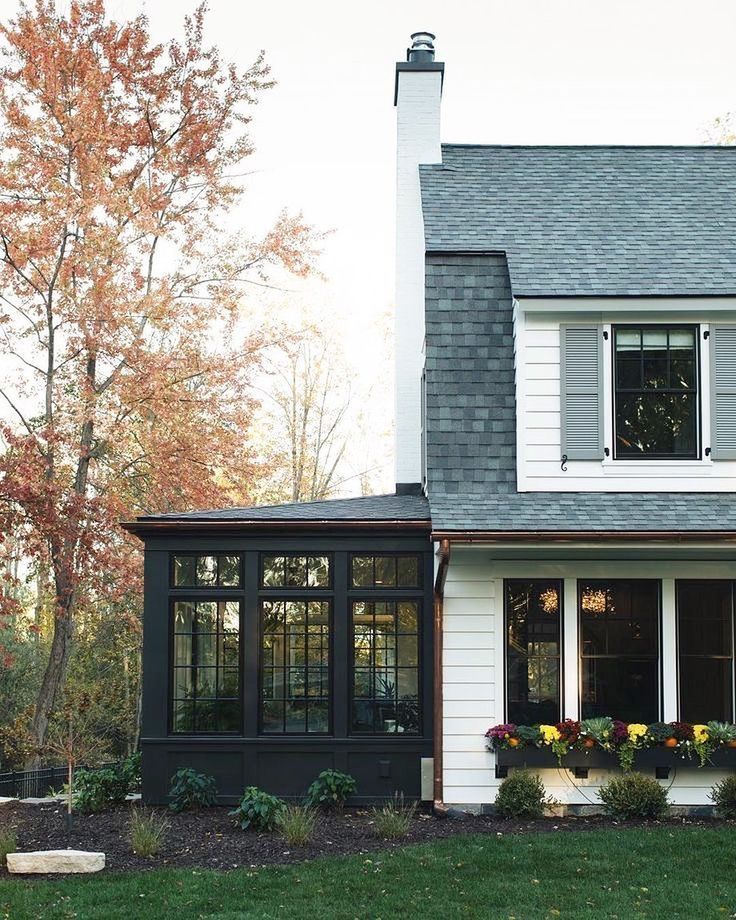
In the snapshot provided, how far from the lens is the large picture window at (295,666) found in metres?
11.3

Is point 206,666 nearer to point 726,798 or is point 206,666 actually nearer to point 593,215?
point 726,798

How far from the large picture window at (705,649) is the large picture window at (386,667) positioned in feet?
8.46

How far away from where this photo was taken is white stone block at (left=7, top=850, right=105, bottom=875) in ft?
28.0

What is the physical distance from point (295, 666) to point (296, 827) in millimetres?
2359

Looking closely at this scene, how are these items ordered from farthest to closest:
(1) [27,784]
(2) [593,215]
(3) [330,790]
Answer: (1) [27,784] → (2) [593,215] → (3) [330,790]

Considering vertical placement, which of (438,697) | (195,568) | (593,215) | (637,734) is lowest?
(637,734)

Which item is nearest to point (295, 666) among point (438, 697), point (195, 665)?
point (195, 665)

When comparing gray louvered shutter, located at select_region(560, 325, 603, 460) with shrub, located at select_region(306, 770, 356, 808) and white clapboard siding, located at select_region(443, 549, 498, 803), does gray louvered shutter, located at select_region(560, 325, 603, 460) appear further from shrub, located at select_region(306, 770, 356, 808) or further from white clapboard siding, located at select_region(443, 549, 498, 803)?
shrub, located at select_region(306, 770, 356, 808)

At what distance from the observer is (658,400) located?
439 inches

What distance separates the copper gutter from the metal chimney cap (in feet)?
24.0

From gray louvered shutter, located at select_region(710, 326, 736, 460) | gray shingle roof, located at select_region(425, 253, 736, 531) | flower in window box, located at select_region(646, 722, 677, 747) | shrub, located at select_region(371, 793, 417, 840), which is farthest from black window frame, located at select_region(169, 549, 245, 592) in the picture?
gray louvered shutter, located at select_region(710, 326, 736, 460)

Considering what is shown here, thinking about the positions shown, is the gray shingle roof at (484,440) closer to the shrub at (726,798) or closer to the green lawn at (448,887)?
the shrub at (726,798)

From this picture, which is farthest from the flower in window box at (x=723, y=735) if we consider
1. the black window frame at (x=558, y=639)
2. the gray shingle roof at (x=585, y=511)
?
the gray shingle roof at (x=585, y=511)

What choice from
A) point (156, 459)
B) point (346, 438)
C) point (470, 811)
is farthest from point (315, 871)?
point (346, 438)
